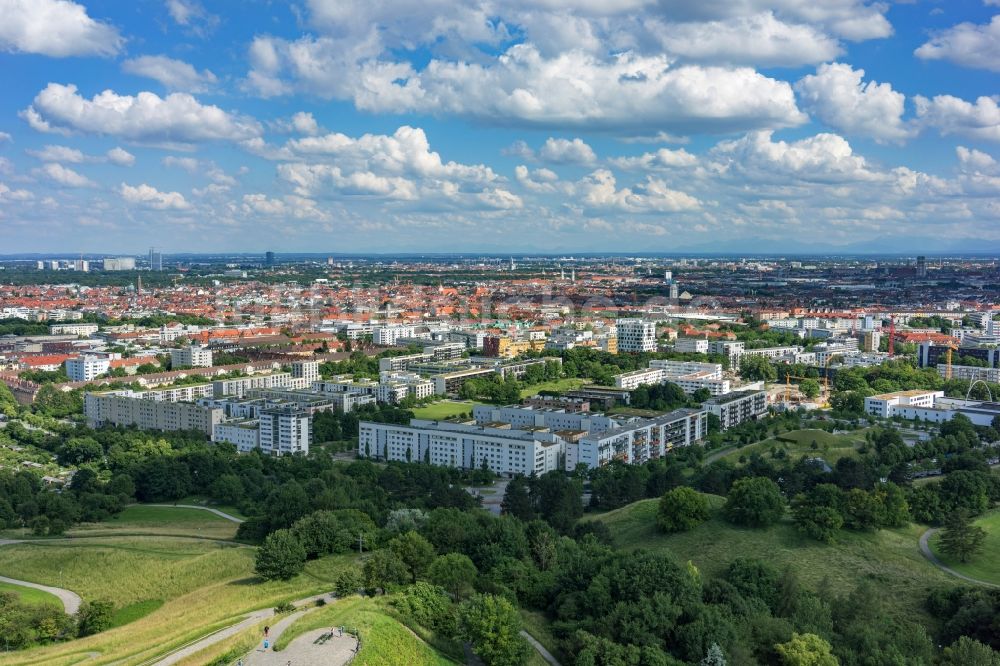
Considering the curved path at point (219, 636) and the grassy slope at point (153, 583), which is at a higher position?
the curved path at point (219, 636)

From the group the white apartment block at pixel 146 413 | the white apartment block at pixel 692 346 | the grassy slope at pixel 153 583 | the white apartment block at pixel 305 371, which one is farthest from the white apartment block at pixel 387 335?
the grassy slope at pixel 153 583

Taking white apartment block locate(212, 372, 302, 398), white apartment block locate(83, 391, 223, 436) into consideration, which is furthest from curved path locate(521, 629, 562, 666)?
white apartment block locate(212, 372, 302, 398)

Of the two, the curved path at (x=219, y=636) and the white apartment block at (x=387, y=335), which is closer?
the curved path at (x=219, y=636)

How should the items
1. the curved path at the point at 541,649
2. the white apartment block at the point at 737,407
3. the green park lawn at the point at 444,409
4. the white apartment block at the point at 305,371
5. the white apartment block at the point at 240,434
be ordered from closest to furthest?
1. the curved path at the point at 541,649
2. the white apartment block at the point at 240,434
3. the white apartment block at the point at 737,407
4. the green park lawn at the point at 444,409
5. the white apartment block at the point at 305,371

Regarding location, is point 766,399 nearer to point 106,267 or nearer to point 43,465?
point 43,465

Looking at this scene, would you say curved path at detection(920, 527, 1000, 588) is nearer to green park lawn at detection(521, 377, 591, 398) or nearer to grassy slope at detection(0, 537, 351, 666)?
grassy slope at detection(0, 537, 351, 666)

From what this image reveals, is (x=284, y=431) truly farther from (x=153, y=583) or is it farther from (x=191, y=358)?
(x=191, y=358)

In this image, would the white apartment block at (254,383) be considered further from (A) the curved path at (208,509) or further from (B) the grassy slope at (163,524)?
(B) the grassy slope at (163,524)

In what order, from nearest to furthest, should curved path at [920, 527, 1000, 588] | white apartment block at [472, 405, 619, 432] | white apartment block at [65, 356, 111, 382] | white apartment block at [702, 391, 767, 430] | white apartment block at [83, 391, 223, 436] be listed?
1. curved path at [920, 527, 1000, 588]
2. white apartment block at [472, 405, 619, 432]
3. white apartment block at [83, 391, 223, 436]
4. white apartment block at [702, 391, 767, 430]
5. white apartment block at [65, 356, 111, 382]
